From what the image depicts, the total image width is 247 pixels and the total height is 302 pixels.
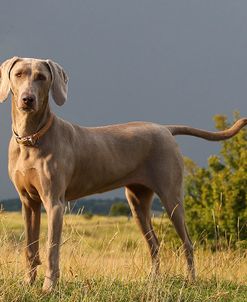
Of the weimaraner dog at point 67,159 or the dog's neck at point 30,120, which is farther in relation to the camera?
the dog's neck at point 30,120

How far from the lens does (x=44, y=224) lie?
32.5 metres

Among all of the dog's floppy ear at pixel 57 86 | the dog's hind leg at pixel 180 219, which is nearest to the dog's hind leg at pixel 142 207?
the dog's hind leg at pixel 180 219

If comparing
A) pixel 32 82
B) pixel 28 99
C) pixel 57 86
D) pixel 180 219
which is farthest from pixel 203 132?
pixel 28 99

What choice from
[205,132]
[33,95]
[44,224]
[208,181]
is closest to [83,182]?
[33,95]

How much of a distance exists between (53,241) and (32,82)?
1.62 metres

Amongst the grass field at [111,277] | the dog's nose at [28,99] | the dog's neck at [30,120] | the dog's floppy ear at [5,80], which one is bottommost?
the grass field at [111,277]

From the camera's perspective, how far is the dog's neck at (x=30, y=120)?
23.8 feet

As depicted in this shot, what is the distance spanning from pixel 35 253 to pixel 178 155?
2.21 meters

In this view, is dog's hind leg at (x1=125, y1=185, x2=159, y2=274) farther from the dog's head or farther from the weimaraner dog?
the dog's head

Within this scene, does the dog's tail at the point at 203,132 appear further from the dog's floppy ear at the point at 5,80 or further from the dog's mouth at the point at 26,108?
the dog's mouth at the point at 26,108

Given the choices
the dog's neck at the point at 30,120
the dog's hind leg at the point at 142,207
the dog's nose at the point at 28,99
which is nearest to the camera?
the dog's nose at the point at 28,99

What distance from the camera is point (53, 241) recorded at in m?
7.13

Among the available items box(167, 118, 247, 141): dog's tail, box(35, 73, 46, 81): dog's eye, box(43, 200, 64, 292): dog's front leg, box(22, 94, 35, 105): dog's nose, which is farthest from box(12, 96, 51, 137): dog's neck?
box(167, 118, 247, 141): dog's tail

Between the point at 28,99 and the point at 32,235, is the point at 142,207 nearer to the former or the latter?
the point at 32,235
